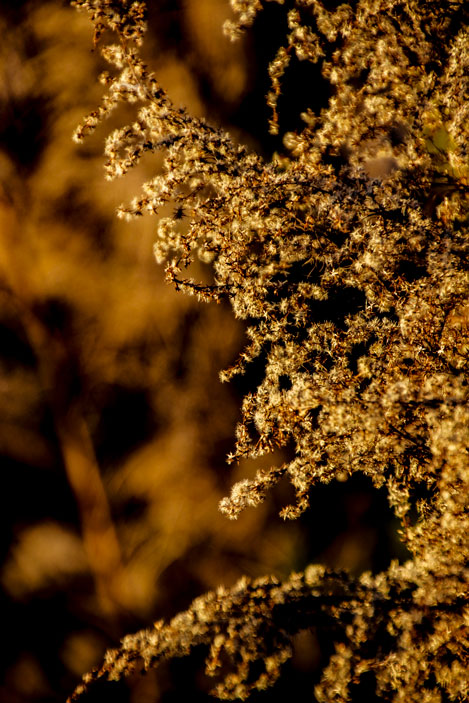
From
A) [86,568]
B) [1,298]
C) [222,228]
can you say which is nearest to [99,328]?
[1,298]

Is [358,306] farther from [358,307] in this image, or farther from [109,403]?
[109,403]

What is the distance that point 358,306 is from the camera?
148 cm

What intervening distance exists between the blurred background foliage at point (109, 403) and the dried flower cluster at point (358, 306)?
24.2 inches

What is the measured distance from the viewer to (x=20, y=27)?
1928mm

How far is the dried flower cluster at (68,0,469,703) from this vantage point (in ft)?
3.60

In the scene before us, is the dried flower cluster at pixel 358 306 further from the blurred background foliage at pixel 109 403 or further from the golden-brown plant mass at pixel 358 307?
the blurred background foliage at pixel 109 403

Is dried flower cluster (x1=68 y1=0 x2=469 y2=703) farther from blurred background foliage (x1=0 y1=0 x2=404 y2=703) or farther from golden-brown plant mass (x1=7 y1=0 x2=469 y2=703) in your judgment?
blurred background foliage (x1=0 y1=0 x2=404 y2=703)

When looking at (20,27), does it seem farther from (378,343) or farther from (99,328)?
(378,343)

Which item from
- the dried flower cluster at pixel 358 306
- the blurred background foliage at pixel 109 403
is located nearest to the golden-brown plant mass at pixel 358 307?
the dried flower cluster at pixel 358 306

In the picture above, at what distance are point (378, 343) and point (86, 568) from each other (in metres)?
2.07

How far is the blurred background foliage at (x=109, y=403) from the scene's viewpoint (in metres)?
1.98

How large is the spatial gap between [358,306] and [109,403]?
56.5 inches

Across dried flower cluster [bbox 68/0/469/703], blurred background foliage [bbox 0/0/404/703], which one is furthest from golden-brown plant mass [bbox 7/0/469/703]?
blurred background foliage [bbox 0/0/404/703]

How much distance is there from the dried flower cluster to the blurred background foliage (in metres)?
0.61
